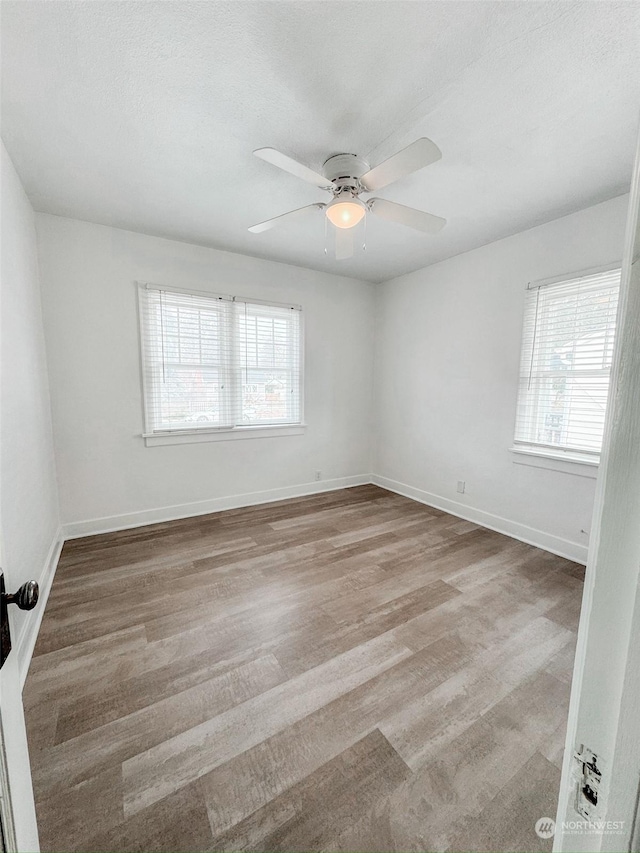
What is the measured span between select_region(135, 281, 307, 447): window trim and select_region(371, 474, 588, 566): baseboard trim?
1.54 m

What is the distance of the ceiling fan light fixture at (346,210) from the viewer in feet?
6.25

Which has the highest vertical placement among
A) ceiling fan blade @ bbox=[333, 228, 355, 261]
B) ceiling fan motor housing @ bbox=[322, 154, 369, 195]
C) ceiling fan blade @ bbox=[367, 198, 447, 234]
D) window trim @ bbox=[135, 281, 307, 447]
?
ceiling fan motor housing @ bbox=[322, 154, 369, 195]

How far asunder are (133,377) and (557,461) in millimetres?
3771

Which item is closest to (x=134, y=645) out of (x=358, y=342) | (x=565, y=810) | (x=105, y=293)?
(x=565, y=810)

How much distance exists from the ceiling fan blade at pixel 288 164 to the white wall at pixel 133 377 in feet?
6.27

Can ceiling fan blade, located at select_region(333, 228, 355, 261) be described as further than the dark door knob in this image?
Yes

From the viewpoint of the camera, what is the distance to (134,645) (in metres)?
1.82

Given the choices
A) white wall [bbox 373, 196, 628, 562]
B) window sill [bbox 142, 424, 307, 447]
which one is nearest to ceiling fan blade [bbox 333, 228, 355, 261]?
white wall [bbox 373, 196, 628, 562]

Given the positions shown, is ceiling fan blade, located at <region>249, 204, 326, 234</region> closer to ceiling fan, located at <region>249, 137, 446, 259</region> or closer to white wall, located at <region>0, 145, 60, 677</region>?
ceiling fan, located at <region>249, 137, 446, 259</region>

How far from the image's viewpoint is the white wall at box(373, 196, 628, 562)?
272cm

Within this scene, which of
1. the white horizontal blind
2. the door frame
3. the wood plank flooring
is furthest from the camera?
the white horizontal blind

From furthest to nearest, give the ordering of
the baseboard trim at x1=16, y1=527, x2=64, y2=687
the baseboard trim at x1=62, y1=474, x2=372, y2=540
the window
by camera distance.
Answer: the baseboard trim at x1=62, y1=474, x2=372, y2=540
the window
the baseboard trim at x1=16, y1=527, x2=64, y2=687

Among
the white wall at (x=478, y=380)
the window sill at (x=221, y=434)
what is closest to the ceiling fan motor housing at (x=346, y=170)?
the white wall at (x=478, y=380)

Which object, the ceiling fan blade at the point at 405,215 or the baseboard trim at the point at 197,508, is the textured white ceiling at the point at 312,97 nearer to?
the ceiling fan blade at the point at 405,215
